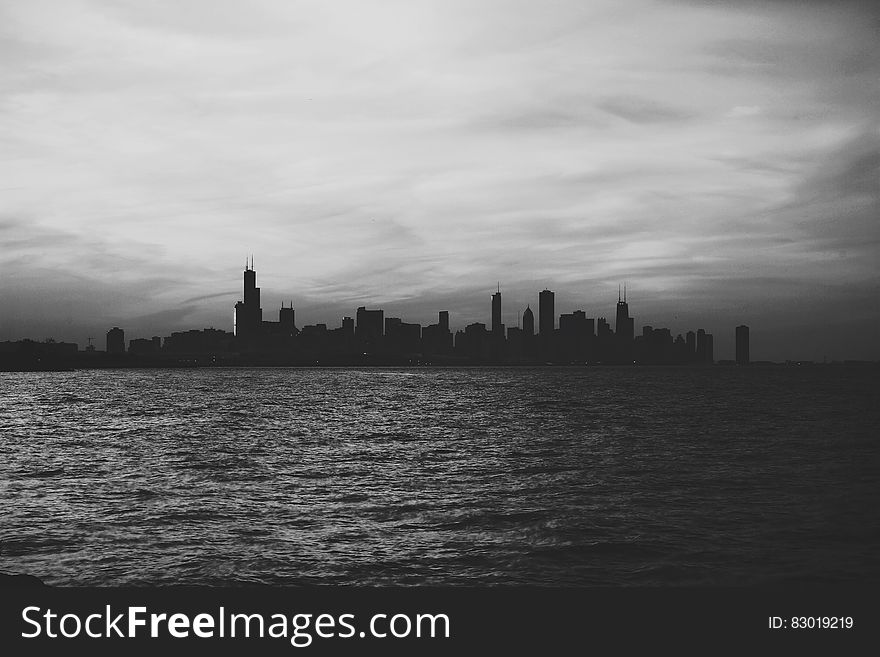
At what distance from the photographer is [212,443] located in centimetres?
6216

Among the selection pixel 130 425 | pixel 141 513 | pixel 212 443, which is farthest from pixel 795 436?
pixel 130 425

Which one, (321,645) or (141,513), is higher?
(321,645)

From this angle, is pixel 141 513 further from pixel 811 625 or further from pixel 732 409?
pixel 732 409

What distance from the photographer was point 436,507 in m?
33.4

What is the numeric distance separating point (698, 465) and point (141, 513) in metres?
35.6

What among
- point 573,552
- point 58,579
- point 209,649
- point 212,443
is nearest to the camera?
point 209,649

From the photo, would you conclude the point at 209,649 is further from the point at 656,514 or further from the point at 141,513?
the point at 656,514

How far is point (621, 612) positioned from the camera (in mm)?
12523

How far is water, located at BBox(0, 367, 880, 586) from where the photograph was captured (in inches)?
911

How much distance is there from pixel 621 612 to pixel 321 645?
197 inches

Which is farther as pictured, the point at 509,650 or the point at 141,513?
the point at 141,513

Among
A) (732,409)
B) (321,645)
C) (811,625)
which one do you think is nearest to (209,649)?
(321,645)

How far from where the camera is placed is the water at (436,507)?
2314 cm

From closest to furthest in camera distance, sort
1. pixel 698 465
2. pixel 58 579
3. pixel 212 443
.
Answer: pixel 58 579
pixel 698 465
pixel 212 443
